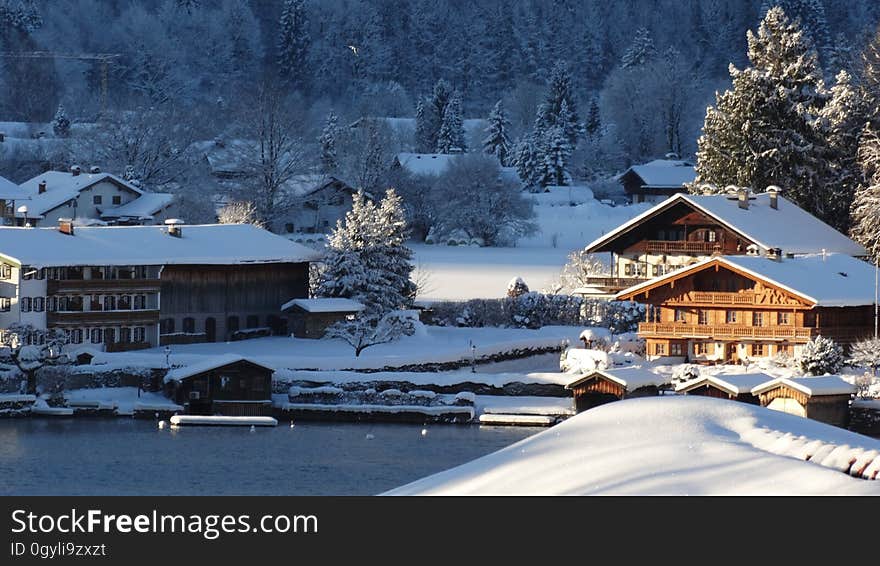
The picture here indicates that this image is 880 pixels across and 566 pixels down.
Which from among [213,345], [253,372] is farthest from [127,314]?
[253,372]

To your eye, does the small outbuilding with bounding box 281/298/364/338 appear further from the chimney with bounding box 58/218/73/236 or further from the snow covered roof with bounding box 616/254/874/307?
the snow covered roof with bounding box 616/254/874/307

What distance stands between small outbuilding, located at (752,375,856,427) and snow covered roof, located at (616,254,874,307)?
5.32 m

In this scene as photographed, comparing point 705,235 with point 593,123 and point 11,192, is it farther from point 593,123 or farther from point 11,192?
point 593,123

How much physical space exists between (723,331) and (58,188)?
43.7 m

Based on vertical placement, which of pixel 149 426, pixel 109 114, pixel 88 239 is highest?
pixel 109 114

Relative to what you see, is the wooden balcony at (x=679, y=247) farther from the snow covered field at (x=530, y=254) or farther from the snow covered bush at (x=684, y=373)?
the snow covered bush at (x=684, y=373)

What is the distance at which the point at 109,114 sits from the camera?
105625 mm

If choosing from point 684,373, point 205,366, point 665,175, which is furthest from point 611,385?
point 665,175

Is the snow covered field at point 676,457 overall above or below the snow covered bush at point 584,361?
below

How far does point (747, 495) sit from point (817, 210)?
5618 centimetres

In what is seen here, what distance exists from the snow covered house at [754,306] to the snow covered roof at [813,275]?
3cm

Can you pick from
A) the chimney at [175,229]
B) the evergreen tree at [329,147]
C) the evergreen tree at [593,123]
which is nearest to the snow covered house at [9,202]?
the evergreen tree at [329,147]

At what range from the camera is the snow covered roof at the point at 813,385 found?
4928 centimetres
